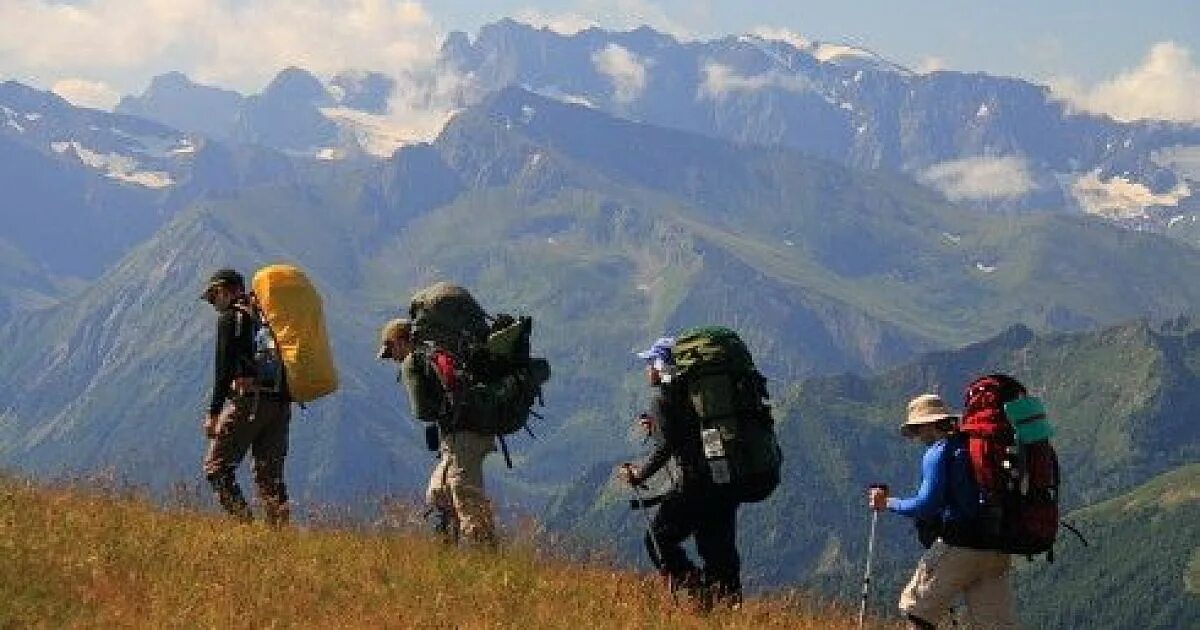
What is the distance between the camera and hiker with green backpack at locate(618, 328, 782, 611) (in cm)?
1049

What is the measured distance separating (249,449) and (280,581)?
13.9ft

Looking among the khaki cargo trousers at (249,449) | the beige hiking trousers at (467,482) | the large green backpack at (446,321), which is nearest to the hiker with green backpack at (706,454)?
the beige hiking trousers at (467,482)

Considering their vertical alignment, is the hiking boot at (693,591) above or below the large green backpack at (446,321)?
below

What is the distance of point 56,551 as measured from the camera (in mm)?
9273

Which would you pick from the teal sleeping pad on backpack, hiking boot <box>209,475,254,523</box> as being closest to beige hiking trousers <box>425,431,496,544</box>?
hiking boot <box>209,475,254,523</box>

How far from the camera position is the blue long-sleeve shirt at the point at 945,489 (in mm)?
9711

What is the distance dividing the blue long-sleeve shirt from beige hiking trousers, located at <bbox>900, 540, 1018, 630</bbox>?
0.35 meters

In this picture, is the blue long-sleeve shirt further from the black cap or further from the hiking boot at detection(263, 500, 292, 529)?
the black cap

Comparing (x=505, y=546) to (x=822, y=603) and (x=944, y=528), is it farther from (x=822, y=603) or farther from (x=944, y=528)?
(x=944, y=528)

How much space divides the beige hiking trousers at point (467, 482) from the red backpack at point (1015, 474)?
4.44 metres

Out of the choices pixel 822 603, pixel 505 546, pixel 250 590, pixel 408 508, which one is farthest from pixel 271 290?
pixel 822 603

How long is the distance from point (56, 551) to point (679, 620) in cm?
429

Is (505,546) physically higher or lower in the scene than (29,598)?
lower

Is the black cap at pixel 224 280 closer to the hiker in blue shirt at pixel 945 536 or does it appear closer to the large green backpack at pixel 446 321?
the large green backpack at pixel 446 321
